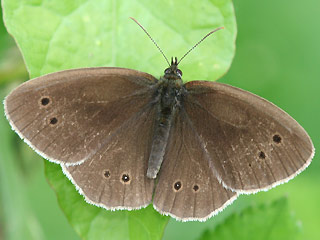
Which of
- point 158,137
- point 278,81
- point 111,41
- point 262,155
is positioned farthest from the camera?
point 278,81

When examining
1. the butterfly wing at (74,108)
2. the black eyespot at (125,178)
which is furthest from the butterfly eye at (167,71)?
the black eyespot at (125,178)

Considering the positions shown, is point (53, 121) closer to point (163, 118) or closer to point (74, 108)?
point (74, 108)

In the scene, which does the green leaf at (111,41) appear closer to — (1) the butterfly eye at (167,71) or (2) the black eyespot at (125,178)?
(1) the butterfly eye at (167,71)

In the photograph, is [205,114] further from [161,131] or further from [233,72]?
[233,72]

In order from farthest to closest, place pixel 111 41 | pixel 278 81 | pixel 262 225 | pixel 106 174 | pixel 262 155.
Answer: pixel 278 81, pixel 106 174, pixel 262 155, pixel 262 225, pixel 111 41

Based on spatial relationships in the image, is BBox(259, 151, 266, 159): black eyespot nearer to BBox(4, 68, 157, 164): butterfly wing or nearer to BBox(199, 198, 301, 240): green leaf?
BBox(199, 198, 301, 240): green leaf

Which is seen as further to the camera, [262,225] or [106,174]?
[106,174]

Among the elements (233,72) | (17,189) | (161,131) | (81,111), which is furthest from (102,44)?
(233,72)

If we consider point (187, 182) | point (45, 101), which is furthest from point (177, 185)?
point (45, 101)
